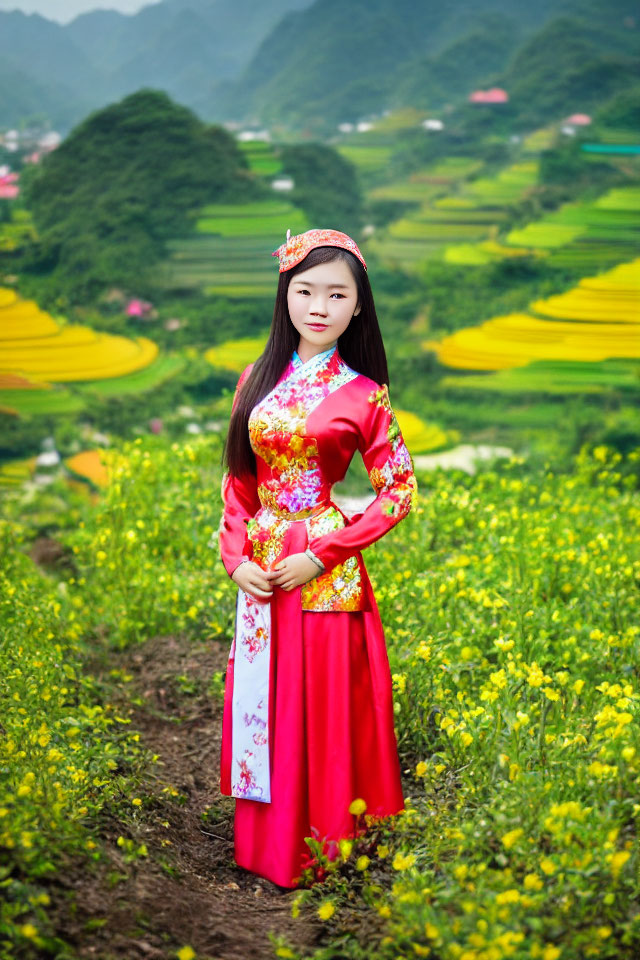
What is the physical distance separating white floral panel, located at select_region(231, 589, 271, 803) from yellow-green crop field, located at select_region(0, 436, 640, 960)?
0.29 m

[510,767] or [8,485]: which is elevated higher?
[8,485]

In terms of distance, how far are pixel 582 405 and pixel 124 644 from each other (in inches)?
188

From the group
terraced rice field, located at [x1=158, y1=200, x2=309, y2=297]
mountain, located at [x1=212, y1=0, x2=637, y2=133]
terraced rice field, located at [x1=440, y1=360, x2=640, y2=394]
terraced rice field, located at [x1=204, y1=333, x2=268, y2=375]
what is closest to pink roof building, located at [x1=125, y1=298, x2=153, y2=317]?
terraced rice field, located at [x1=158, y1=200, x2=309, y2=297]

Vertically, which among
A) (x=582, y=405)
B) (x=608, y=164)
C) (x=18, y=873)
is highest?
(x=608, y=164)

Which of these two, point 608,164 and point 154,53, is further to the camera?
point 154,53

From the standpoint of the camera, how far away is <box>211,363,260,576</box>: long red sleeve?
2.60 metres

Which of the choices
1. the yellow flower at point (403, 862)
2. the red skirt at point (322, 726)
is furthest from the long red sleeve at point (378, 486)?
the yellow flower at point (403, 862)

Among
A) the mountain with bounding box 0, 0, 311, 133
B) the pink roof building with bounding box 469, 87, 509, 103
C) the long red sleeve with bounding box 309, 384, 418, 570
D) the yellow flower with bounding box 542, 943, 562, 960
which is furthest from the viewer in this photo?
the mountain with bounding box 0, 0, 311, 133

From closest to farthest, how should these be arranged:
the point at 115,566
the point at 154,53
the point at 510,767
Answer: the point at 510,767 < the point at 115,566 < the point at 154,53

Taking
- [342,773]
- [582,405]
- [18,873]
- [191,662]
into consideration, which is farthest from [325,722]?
[582,405]

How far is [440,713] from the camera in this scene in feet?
9.77

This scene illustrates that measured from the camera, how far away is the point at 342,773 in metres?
2.54

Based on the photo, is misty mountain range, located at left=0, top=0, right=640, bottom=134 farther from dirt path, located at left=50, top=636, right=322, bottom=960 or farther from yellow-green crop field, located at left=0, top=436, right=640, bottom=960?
dirt path, located at left=50, top=636, right=322, bottom=960

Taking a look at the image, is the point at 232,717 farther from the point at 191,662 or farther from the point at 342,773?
the point at 191,662
